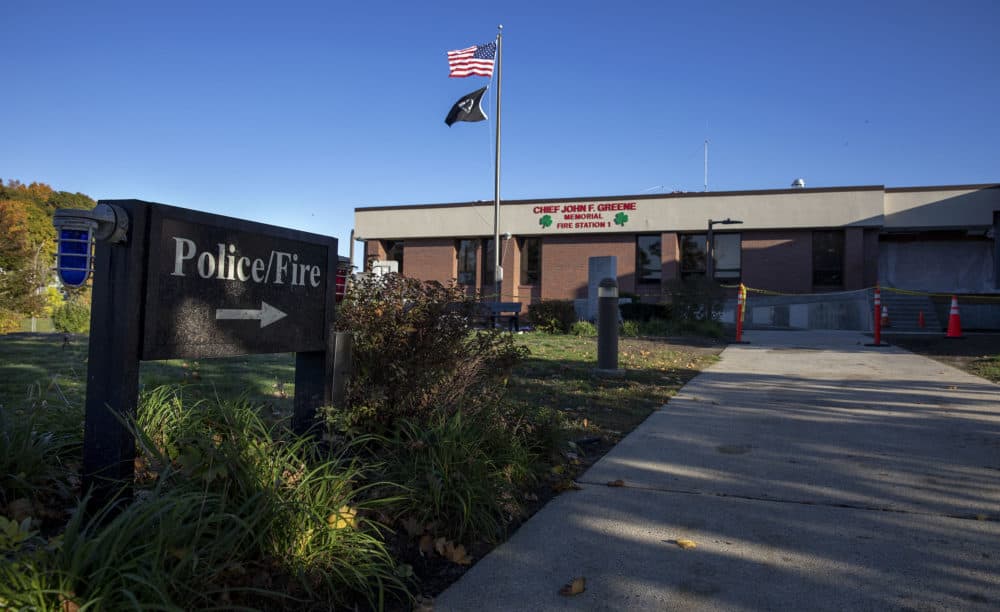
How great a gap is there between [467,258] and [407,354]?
39.0 metres

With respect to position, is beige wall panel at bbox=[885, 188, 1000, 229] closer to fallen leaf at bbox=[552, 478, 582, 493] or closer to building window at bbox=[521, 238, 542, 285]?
building window at bbox=[521, 238, 542, 285]

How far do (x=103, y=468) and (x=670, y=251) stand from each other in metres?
36.9

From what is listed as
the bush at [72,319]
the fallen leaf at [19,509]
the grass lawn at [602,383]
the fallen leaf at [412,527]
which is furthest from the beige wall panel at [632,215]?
the fallen leaf at [19,509]

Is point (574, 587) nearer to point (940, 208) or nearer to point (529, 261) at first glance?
point (940, 208)

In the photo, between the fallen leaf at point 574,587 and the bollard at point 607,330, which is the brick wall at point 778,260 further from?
the fallen leaf at point 574,587

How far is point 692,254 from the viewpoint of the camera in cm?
3853

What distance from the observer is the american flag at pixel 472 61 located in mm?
24844

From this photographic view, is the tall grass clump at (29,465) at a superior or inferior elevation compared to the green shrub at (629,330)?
inferior

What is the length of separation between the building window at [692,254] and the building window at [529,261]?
335 inches

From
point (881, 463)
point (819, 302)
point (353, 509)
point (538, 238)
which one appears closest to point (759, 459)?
point (881, 463)

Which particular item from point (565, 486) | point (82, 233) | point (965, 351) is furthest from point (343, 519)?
point (965, 351)

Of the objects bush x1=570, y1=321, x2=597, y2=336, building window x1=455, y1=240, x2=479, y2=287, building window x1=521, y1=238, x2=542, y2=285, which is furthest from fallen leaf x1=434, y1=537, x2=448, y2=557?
building window x1=455, y1=240, x2=479, y2=287

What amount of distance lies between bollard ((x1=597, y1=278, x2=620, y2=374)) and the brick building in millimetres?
20987

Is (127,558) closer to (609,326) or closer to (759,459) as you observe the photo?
(759,459)
